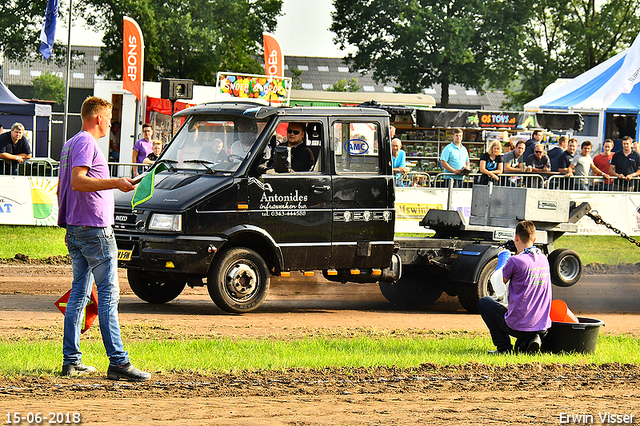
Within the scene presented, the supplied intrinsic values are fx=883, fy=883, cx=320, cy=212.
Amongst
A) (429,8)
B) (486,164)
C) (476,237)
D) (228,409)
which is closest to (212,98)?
(486,164)

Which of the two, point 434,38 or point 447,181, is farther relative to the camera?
point 434,38

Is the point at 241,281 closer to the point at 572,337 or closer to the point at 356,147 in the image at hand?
the point at 356,147

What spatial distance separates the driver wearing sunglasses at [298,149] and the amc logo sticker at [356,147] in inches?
19.3

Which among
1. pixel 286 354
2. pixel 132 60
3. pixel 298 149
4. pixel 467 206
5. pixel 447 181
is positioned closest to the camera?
pixel 286 354

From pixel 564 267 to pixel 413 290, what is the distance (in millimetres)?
2096

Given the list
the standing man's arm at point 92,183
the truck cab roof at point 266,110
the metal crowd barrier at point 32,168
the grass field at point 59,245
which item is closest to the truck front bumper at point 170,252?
the truck cab roof at point 266,110

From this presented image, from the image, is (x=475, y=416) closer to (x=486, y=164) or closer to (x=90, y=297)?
(x=90, y=297)

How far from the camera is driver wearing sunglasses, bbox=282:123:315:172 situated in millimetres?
10359

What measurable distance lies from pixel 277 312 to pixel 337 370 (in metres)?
3.68

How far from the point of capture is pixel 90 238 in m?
6.36

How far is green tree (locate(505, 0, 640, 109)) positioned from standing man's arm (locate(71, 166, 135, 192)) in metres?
50.7

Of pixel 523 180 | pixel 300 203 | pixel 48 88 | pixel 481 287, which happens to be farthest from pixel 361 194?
pixel 48 88

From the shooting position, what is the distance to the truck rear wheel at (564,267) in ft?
39.4

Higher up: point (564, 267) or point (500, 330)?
point (564, 267)
